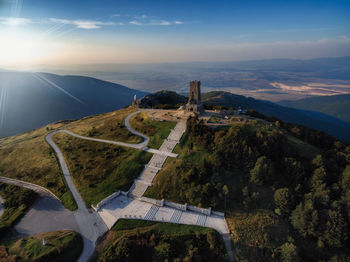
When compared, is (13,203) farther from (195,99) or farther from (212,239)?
(195,99)

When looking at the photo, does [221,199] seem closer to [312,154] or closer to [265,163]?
[265,163]

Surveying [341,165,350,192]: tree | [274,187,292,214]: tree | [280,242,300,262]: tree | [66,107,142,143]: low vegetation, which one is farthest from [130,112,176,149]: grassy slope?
[341,165,350,192]: tree

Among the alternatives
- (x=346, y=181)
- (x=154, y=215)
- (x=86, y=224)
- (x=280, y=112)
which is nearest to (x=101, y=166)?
(x=86, y=224)

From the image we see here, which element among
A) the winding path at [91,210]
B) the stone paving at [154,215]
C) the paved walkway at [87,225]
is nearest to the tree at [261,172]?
the stone paving at [154,215]

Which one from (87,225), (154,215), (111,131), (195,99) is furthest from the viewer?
(195,99)

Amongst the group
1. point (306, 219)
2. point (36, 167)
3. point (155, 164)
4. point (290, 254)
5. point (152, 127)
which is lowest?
point (290, 254)

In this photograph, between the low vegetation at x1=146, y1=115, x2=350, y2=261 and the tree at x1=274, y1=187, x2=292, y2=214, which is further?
the tree at x1=274, y1=187, x2=292, y2=214

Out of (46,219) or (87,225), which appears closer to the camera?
(87,225)

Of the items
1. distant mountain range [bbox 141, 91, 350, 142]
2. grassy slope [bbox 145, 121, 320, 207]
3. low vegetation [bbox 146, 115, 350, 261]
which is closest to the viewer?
low vegetation [bbox 146, 115, 350, 261]

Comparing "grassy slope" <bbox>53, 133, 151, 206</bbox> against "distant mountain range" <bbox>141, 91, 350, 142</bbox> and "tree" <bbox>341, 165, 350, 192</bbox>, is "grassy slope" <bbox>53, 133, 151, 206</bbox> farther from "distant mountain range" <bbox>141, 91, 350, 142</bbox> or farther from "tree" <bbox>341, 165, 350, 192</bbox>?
"distant mountain range" <bbox>141, 91, 350, 142</bbox>
